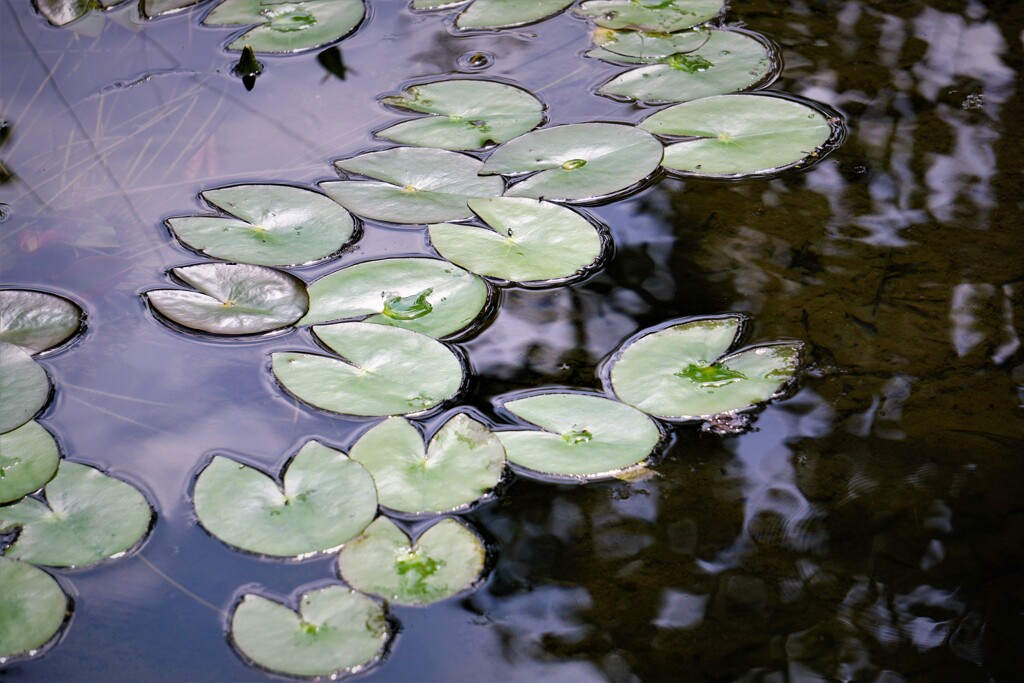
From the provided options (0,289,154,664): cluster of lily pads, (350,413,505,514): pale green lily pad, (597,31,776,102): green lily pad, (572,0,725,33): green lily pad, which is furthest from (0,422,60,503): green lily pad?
(572,0,725,33): green lily pad

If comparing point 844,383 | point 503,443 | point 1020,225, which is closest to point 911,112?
point 1020,225

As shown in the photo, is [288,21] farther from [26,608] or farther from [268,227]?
[26,608]

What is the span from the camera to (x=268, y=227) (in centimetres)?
183

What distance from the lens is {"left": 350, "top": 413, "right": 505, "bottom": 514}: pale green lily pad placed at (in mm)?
1376

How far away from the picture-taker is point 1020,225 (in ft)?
6.00

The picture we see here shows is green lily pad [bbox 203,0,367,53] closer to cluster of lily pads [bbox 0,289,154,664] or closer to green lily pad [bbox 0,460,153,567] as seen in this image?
cluster of lily pads [bbox 0,289,154,664]

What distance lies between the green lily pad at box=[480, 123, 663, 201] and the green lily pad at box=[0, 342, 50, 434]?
98 cm

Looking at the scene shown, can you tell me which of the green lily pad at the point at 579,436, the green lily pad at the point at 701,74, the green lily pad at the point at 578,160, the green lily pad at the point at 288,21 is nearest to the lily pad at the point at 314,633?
the green lily pad at the point at 579,436

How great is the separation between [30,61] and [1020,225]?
244cm

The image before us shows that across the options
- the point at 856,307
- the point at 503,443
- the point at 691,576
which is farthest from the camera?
the point at 856,307

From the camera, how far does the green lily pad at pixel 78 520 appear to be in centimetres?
133

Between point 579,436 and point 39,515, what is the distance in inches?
33.7

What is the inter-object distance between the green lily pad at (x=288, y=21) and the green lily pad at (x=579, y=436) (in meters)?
1.36

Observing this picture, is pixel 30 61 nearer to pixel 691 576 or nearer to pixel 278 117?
pixel 278 117
